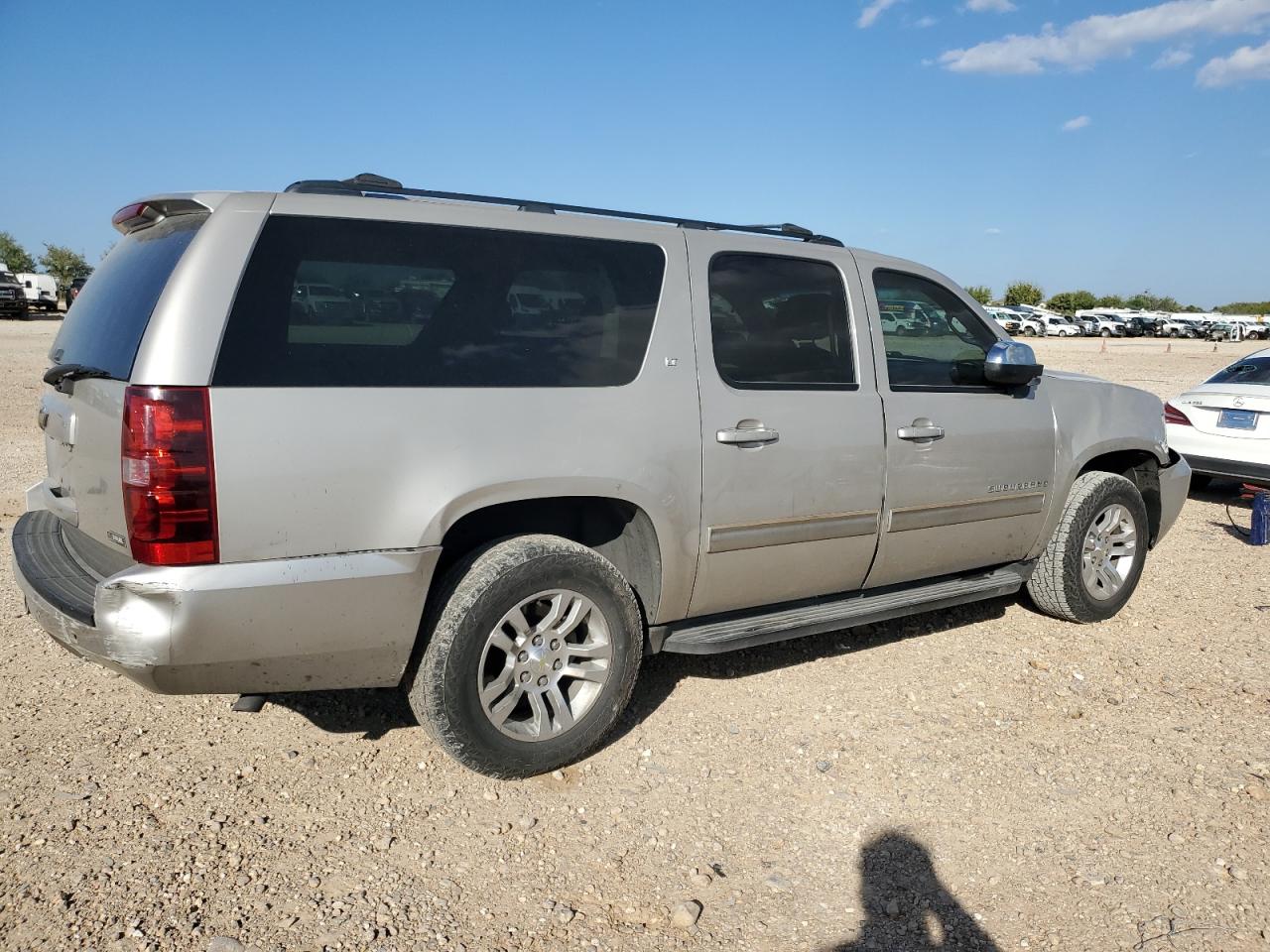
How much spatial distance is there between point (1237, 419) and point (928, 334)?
5194mm

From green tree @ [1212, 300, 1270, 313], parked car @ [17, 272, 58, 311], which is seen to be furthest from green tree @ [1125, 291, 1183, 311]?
parked car @ [17, 272, 58, 311]

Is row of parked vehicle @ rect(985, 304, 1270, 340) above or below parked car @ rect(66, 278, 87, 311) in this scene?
below

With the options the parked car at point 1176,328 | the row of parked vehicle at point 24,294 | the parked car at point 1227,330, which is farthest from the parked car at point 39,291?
the parked car at point 1176,328

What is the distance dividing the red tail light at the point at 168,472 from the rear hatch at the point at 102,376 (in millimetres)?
102

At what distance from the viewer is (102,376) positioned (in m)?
3.09

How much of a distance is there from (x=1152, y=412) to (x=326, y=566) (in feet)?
15.5

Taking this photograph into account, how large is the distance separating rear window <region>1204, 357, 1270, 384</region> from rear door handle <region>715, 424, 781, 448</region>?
688 cm

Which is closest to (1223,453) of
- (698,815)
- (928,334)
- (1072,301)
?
(928,334)

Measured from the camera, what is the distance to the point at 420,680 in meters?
3.29

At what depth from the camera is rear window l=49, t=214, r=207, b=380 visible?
3027mm

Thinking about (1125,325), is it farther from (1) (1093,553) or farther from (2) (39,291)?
(1) (1093,553)

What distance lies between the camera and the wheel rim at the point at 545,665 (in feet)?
11.2

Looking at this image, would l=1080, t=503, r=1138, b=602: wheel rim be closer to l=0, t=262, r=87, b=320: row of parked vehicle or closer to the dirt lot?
the dirt lot

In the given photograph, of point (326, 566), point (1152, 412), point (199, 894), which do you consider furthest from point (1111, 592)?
point (199, 894)
